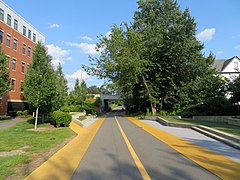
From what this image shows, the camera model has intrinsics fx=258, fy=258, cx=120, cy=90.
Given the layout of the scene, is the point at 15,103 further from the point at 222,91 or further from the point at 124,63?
the point at 222,91

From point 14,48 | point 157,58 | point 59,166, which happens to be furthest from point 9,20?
point 59,166

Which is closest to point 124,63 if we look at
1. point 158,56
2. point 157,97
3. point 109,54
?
point 109,54

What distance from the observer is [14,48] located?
42156mm

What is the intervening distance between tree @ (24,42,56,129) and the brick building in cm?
1941

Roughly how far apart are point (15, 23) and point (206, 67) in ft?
105

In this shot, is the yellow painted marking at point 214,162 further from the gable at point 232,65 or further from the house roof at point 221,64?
the house roof at point 221,64

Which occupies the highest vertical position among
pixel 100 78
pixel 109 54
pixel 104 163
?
pixel 109 54

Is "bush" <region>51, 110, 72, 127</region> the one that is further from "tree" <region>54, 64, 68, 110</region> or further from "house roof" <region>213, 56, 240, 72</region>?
"house roof" <region>213, 56, 240, 72</region>

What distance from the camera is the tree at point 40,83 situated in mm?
19562

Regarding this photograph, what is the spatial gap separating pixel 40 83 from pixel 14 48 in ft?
84.4

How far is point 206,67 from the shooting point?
1532 inches

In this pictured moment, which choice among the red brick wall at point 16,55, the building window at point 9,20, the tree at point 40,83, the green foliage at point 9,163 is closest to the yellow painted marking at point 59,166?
the green foliage at point 9,163

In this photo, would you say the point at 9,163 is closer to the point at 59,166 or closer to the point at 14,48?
the point at 59,166

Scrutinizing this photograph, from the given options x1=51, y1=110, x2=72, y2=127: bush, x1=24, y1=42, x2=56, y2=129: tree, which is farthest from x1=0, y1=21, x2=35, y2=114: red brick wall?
x1=51, y1=110, x2=72, y2=127: bush
